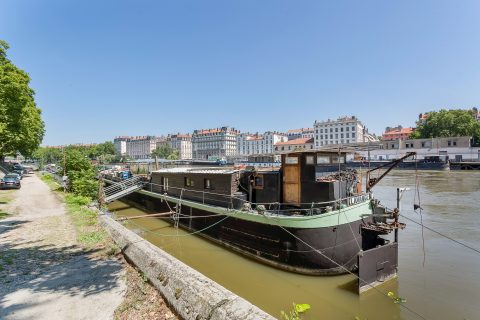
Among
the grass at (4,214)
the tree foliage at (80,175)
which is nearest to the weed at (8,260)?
the grass at (4,214)

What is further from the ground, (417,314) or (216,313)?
(216,313)

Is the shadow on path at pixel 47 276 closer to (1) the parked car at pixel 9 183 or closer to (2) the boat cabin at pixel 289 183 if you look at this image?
(2) the boat cabin at pixel 289 183

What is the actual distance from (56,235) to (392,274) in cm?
1336

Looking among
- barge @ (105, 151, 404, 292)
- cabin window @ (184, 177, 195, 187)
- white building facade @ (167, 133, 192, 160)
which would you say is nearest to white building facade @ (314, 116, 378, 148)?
white building facade @ (167, 133, 192, 160)

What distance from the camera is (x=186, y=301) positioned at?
5.58m

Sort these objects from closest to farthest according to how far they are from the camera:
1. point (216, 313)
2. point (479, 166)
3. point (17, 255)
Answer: point (216, 313)
point (17, 255)
point (479, 166)

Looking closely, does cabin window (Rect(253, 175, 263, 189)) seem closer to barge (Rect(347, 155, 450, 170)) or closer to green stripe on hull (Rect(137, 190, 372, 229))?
green stripe on hull (Rect(137, 190, 372, 229))

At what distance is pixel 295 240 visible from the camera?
10641 millimetres

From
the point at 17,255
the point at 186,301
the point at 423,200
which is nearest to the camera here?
the point at 186,301

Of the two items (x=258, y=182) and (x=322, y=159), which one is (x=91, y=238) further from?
(x=322, y=159)

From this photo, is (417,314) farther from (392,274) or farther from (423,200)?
(423,200)

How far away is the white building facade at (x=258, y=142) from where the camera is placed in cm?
14688

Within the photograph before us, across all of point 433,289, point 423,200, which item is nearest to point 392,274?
point 433,289

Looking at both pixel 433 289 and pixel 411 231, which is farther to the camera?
pixel 411 231
